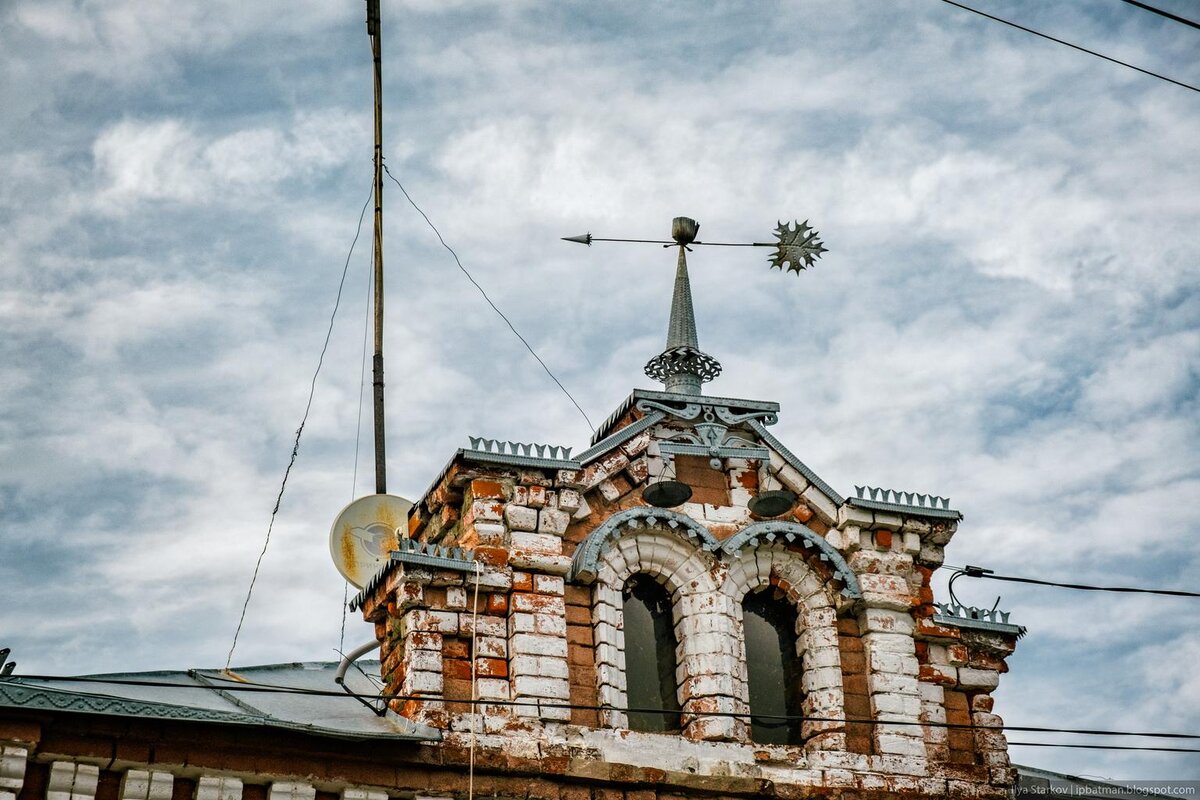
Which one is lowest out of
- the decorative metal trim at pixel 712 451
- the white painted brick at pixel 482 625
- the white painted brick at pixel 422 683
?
the white painted brick at pixel 422 683

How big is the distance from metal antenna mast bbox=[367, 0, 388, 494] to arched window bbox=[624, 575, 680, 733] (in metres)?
4.29

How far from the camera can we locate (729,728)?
1797cm

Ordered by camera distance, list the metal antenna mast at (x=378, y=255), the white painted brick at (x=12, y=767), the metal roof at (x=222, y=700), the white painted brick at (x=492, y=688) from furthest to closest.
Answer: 1. the metal antenna mast at (x=378, y=255)
2. the white painted brick at (x=492, y=688)
3. the metal roof at (x=222, y=700)
4. the white painted brick at (x=12, y=767)

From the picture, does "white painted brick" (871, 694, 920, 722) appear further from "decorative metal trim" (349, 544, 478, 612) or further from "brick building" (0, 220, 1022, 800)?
"decorative metal trim" (349, 544, 478, 612)

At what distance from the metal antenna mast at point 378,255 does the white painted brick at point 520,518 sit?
3.78m

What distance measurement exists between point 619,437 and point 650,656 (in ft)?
8.01

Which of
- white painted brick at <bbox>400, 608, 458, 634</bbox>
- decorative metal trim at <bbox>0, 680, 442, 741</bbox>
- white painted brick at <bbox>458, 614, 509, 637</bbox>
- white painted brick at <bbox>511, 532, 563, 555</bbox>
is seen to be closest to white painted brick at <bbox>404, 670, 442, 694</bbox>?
white painted brick at <bbox>400, 608, 458, 634</bbox>

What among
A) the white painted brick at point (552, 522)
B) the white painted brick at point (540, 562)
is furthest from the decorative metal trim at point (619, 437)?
the white painted brick at point (540, 562)

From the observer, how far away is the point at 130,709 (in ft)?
51.0

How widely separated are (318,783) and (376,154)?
9.32m

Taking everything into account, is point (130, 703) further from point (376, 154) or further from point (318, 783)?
point (376, 154)

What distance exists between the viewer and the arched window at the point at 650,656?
18.3 meters

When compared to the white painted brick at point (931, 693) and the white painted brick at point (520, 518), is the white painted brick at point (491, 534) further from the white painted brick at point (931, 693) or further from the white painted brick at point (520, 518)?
the white painted brick at point (931, 693)

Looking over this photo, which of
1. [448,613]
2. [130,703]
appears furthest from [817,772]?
[130,703]
